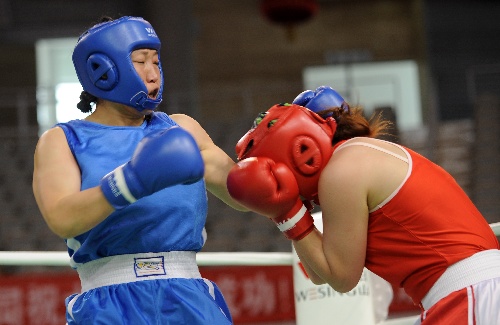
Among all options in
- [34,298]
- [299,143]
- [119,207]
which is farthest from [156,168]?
[34,298]

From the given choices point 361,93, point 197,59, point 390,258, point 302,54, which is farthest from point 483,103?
point 390,258

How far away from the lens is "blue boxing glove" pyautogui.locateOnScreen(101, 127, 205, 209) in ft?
5.06

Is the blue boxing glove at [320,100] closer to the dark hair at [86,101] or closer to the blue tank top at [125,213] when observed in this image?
the blue tank top at [125,213]

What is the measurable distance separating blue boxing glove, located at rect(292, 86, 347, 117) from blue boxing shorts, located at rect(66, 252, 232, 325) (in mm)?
492

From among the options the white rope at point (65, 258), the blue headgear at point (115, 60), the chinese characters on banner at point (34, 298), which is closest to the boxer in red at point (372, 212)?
the blue headgear at point (115, 60)

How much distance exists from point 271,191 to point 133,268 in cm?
34

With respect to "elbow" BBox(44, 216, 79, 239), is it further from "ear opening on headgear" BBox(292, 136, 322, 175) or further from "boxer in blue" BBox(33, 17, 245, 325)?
"ear opening on headgear" BBox(292, 136, 322, 175)

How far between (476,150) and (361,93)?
217 cm

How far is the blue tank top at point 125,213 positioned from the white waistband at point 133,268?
13 millimetres

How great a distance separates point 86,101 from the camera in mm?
1946

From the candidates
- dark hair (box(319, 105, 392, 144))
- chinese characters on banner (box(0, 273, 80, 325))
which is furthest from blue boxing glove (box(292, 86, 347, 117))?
chinese characters on banner (box(0, 273, 80, 325))

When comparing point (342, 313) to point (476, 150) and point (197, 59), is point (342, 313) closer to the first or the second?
point (476, 150)

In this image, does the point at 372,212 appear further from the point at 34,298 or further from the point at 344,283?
the point at 34,298

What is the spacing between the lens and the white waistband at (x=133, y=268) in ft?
5.75
